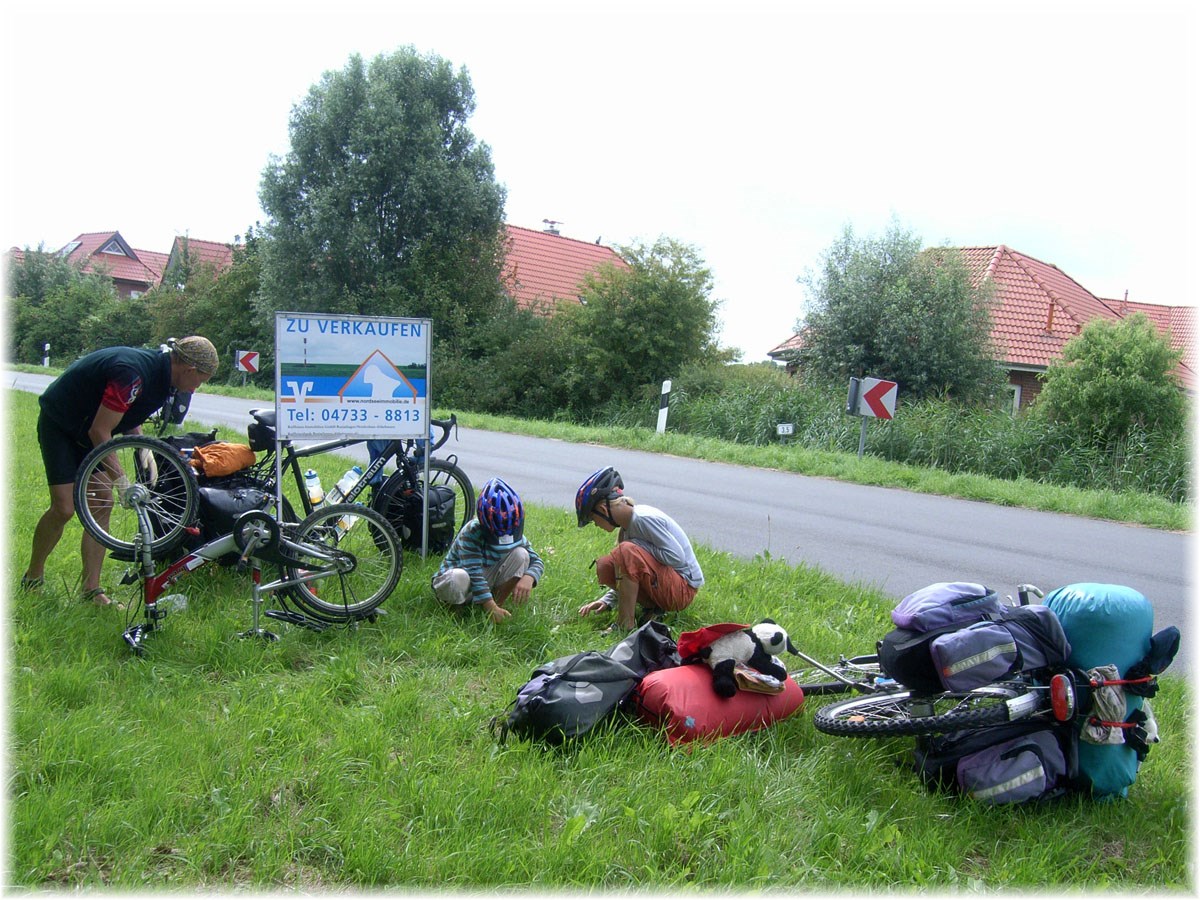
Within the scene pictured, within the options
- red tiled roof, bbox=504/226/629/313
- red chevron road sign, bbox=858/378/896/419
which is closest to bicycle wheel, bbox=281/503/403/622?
red chevron road sign, bbox=858/378/896/419

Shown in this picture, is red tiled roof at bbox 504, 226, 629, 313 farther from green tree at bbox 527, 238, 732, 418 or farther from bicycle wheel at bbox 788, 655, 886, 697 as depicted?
bicycle wheel at bbox 788, 655, 886, 697

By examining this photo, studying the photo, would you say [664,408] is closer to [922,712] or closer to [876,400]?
[876,400]

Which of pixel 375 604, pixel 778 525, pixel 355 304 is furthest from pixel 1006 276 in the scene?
pixel 375 604

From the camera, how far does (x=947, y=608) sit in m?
3.93

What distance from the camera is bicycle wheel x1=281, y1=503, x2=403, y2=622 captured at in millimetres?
5426

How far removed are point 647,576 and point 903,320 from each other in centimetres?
2061

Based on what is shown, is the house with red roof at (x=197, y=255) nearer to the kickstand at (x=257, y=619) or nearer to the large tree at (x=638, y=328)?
the large tree at (x=638, y=328)

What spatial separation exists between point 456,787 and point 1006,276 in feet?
103

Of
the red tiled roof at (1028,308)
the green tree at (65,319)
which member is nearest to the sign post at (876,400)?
the red tiled roof at (1028,308)

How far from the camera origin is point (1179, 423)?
17109 millimetres

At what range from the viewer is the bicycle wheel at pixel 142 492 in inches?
202

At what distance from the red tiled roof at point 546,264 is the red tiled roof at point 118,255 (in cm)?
4533

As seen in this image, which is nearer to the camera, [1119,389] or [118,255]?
[1119,389]

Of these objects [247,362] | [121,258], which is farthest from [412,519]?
[121,258]
